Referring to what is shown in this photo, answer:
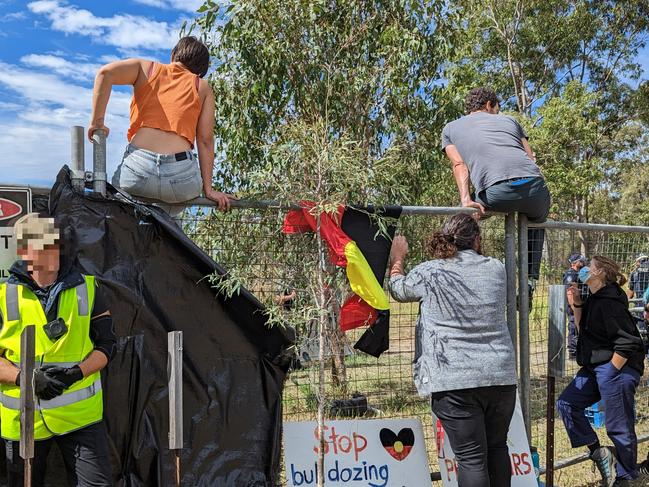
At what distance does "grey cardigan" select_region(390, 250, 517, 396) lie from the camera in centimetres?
328

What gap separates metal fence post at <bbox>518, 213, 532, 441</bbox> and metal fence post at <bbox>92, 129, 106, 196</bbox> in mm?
2766

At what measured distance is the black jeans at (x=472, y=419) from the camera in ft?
10.7

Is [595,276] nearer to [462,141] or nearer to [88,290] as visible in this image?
[462,141]

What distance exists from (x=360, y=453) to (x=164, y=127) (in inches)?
83.4

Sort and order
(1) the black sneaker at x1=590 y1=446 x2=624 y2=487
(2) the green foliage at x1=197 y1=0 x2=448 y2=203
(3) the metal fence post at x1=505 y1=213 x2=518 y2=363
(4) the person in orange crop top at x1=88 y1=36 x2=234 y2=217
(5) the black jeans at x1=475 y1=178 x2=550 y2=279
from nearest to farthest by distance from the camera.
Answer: (4) the person in orange crop top at x1=88 y1=36 x2=234 y2=217
(5) the black jeans at x1=475 y1=178 x2=550 y2=279
(3) the metal fence post at x1=505 y1=213 x2=518 y2=363
(1) the black sneaker at x1=590 y1=446 x2=624 y2=487
(2) the green foliage at x1=197 y1=0 x2=448 y2=203

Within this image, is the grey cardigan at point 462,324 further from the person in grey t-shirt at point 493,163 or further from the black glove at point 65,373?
the black glove at point 65,373

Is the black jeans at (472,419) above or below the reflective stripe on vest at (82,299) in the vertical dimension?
below

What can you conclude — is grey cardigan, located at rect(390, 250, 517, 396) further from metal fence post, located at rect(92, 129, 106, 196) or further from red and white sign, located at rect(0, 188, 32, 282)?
red and white sign, located at rect(0, 188, 32, 282)

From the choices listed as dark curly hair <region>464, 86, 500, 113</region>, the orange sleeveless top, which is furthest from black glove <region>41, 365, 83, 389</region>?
dark curly hair <region>464, 86, 500, 113</region>

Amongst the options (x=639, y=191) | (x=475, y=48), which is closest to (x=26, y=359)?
(x=475, y=48)

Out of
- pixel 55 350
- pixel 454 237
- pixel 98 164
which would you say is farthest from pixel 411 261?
pixel 55 350

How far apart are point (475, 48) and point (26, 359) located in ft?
85.0

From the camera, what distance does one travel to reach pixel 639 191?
36938 millimetres

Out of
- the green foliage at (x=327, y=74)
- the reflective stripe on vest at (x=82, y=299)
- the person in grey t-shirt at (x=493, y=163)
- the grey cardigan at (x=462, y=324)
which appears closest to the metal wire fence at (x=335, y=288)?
the person in grey t-shirt at (x=493, y=163)
